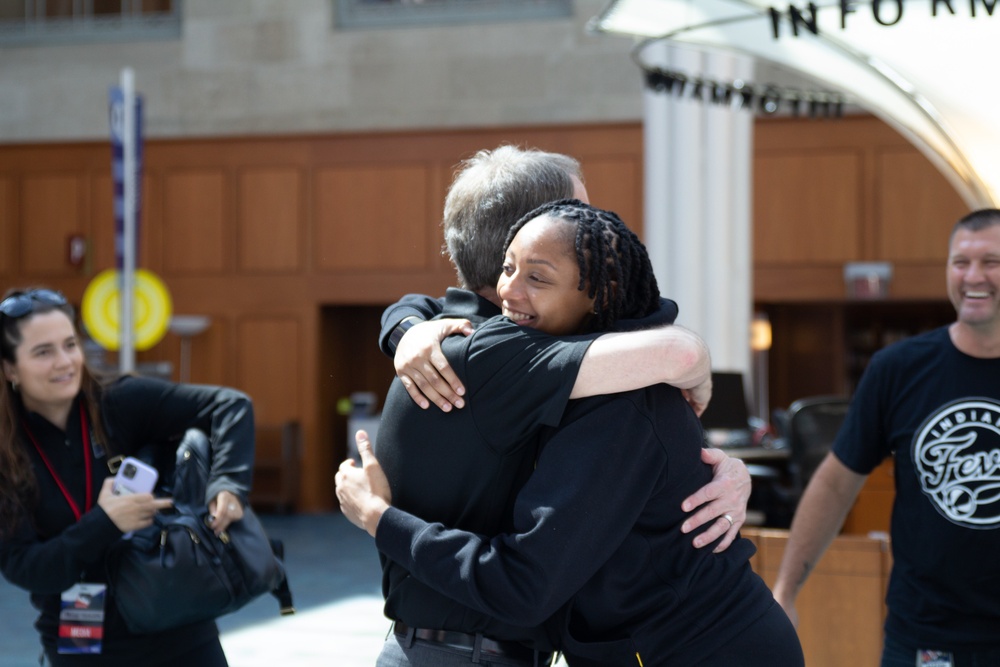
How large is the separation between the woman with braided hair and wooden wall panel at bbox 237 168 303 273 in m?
12.8

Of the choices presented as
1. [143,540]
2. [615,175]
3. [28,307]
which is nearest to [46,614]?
[143,540]

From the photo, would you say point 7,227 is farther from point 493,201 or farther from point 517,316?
point 517,316

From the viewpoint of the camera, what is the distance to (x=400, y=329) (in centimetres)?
219

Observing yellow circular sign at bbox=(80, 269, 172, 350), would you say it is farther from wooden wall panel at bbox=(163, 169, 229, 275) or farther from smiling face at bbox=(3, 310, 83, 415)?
smiling face at bbox=(3, 310, 83, 415)

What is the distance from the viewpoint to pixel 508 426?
1817 mm

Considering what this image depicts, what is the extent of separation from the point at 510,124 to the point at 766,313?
13.1 feet

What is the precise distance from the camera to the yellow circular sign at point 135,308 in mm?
9656

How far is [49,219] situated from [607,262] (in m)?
14.3

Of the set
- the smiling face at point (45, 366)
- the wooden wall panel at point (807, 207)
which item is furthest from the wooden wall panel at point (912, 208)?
the smiling face at point (45, 366)

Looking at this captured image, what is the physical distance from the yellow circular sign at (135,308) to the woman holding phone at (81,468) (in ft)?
21.4

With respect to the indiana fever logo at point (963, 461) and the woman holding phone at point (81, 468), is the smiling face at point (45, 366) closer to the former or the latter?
the woman holding phone at point (81, 468)

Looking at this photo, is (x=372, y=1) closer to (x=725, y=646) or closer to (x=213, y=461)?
(x=213, y=461)

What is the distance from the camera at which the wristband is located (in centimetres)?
218

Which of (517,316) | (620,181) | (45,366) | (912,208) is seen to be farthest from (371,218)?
(517,316)
